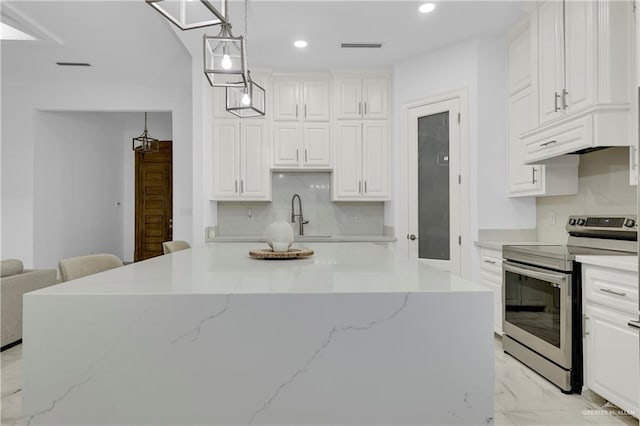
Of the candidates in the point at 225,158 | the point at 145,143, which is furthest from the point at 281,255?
the point at 145,143

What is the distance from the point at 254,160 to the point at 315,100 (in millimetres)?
1021

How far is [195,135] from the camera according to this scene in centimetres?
460

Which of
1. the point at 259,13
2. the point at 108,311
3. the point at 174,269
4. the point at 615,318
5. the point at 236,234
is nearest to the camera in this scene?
the point at 108,311

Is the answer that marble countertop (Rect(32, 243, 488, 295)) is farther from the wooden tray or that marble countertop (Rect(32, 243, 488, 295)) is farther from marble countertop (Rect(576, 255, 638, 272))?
marble countertop (Rect(576, 255, 638, 272))

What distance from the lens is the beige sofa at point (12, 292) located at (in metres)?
3.26

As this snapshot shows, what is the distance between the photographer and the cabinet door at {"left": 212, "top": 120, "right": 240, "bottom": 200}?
4.75 meters

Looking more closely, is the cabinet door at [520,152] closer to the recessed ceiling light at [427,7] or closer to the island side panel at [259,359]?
the recessed ceiling light at [427,7]

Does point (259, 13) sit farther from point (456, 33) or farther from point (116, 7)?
point (456, 33)

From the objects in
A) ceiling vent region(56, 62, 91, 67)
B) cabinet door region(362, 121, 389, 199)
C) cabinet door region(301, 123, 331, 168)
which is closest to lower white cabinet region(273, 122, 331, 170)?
cabinet door region(301, 123, 331, 168)

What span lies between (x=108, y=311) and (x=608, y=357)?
250 cm

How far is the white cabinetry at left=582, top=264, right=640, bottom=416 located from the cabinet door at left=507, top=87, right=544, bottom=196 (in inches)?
47.6

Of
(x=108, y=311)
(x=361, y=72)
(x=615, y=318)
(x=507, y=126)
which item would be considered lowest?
(x=615, y=318)

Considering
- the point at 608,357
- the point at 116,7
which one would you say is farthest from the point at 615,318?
the point at 116,7

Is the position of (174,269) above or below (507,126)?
below
